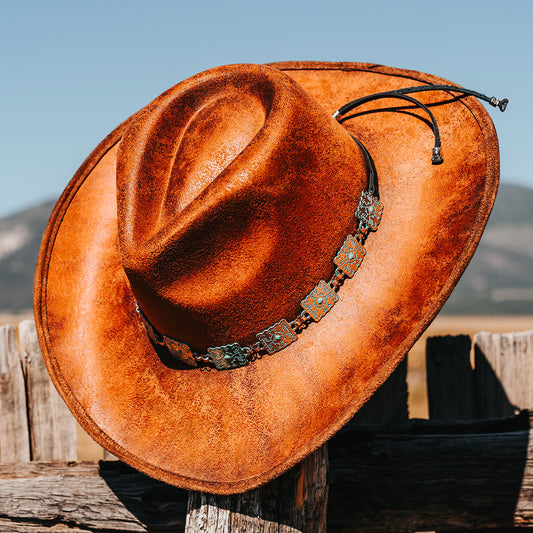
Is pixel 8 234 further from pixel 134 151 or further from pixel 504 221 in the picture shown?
pixel 134 151

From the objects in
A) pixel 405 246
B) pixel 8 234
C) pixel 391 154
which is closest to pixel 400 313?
pixel 405 246

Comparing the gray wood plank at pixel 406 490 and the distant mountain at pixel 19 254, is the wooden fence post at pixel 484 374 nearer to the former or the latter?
the gray wood plank at pixel 406 490

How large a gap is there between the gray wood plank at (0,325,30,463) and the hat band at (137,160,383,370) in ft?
7.13

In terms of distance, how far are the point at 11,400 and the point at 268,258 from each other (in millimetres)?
2751

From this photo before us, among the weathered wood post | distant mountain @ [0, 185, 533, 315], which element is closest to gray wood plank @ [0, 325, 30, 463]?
the weathered wood post

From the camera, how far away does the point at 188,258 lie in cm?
195

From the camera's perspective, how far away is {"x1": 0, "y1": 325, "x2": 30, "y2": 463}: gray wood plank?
3.99 m

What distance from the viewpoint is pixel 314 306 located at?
6.88 feet

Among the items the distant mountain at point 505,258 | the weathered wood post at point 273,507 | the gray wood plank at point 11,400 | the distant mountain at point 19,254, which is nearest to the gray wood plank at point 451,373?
the weathered wood post at point 273,507

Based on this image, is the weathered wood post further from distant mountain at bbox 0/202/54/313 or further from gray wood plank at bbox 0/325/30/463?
distant mountain at bbox 0/202/54/313

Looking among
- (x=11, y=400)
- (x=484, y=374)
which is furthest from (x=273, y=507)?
(x=11, y=400)

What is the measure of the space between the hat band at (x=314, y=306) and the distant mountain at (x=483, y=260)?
8610 cm

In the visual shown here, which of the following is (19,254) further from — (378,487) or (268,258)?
(268,258)

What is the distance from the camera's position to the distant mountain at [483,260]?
10188 cm
